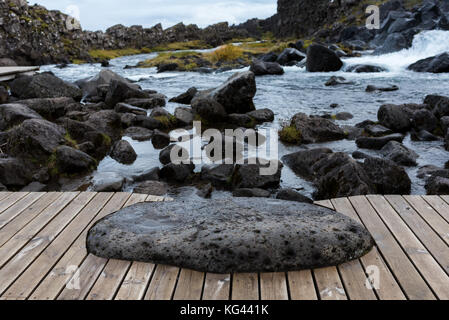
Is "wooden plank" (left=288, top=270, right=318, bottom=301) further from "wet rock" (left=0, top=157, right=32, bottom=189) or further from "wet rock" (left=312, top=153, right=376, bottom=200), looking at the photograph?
"wet rock" (left=0, top=157, right=32, bottom=189)

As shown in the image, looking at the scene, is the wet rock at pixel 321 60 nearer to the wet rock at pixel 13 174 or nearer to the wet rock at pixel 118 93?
the wet rock at pixel 118 93

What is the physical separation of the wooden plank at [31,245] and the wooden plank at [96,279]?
646 mm

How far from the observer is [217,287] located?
4.00 m

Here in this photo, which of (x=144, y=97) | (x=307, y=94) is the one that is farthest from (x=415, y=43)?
(x=144, y=97)

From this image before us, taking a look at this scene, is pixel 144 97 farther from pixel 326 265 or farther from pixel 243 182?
pixel 326 265

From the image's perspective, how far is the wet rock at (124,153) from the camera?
39.8ft

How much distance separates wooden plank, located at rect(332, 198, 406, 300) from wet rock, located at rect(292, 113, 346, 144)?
9138mm

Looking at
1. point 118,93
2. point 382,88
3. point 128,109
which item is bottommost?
point 382,88

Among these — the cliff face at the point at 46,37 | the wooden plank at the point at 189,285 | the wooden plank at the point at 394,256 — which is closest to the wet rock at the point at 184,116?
the wooden plank at the point at 394,256

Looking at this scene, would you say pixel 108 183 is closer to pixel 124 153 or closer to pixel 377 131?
pixel 124 153

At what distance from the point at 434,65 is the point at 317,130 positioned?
1905 cm

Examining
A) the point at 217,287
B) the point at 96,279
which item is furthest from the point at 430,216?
the point at 96,279
